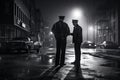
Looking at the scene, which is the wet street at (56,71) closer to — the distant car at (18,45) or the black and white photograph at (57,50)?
the black and white photograph at (57,50)

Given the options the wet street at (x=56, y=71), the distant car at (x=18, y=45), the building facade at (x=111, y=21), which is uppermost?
the building facade at (x=111, y=21)

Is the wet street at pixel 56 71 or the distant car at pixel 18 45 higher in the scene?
the distant car at pixel 18 45

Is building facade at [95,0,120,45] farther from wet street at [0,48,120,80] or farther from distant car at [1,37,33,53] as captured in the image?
wet street at [0,48,120,80]

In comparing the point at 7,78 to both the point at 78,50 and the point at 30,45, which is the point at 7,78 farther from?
the point at 30,45

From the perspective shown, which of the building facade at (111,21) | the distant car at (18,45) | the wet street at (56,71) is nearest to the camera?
the wet street at (56,71)

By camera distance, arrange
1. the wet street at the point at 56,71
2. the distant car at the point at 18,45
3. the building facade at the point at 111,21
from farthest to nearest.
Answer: the building facade at the point at 111,21, the distant car at the point at 18,45, the wet street at the point at 56,71

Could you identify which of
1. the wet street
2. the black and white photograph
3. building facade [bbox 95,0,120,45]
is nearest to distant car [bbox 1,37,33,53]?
the black and white photograph

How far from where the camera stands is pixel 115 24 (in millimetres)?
55188

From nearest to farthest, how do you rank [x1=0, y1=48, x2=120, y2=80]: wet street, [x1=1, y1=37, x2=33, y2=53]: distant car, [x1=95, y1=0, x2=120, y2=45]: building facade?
[x1=0, y1=48, x2=120, y2=80]: wet street, [x1=1, y1=37, x2=33, y2=53]: distant car, [x1=95, y1=0, x2=120, y2=45]: building facade

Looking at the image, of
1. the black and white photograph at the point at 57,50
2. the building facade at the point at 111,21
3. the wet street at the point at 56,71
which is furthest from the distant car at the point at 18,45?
the building facade at the point at 111,21

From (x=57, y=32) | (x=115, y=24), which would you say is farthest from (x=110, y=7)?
(x=57, y=32)

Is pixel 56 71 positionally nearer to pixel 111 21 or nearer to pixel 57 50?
pixel 57 50

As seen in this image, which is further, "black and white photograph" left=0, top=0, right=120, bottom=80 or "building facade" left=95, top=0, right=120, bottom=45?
"building facade" left=95, top=0, right=120, bottom=45

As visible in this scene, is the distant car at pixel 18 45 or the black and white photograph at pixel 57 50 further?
the distant car at pixel 18 45
